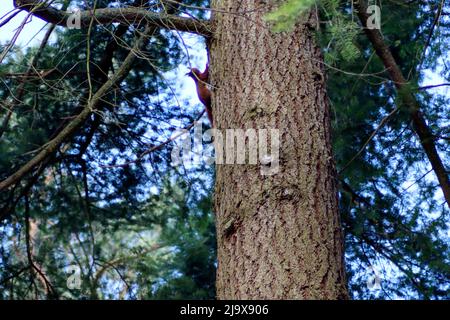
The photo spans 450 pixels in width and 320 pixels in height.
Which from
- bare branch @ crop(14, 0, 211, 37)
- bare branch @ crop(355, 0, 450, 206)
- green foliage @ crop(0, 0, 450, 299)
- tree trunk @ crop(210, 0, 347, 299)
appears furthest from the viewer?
green foliage @ crop(0, 0, 450, 299)

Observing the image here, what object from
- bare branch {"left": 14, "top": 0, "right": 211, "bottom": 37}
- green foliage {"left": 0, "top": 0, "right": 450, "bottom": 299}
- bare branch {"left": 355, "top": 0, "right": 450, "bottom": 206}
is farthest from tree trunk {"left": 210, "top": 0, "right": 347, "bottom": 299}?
green foliage {"left": 0, "top": 0, "right": 450, "bottom": 299}

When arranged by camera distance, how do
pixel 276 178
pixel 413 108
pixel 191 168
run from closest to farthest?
1. pixel 276 178
2. pixel 413 108
3. pixel 191 168

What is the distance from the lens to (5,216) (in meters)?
6.38

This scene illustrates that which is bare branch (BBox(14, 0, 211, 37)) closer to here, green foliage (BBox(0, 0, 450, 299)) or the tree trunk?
the tree trunk

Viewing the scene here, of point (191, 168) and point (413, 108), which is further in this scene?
point (191, 168)

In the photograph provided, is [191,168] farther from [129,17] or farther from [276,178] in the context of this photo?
[276,178]

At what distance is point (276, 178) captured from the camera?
349 cm

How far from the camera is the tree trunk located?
10.9 feet

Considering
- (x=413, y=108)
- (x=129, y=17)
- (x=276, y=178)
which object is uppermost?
(x=129, y=17)

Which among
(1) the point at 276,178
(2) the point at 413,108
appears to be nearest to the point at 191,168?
(2) the point at 413,108

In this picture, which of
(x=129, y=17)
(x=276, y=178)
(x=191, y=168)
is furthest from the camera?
(x=191, y=168)

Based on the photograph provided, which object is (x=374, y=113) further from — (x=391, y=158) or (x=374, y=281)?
(x=374, y=281)

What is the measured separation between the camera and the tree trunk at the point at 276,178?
333cm

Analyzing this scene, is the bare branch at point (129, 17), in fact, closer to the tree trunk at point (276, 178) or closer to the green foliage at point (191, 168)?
the tree trunk at point (276, 178)
